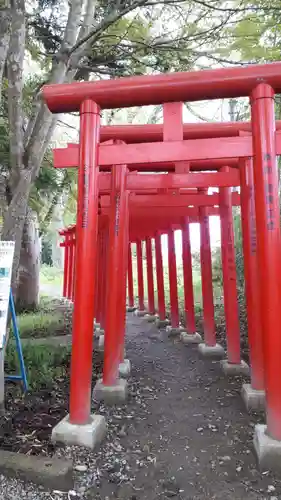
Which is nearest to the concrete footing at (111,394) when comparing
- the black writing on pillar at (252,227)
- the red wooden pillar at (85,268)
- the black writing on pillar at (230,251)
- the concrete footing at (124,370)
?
the concrete footing at (124,370)

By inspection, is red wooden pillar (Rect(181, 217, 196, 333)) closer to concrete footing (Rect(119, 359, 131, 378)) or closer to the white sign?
concrete footing (Rect(119, 359, 131, 378))

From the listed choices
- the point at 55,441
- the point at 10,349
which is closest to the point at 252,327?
the point at 55,441

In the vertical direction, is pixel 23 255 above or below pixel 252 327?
above

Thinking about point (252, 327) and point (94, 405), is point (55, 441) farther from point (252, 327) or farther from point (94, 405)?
point (252, 327)

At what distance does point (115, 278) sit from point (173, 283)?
12.4ft

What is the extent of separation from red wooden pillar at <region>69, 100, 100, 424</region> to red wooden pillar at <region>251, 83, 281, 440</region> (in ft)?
4.34

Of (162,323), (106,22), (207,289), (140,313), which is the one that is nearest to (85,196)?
(106,22)

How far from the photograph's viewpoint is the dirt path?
2826 millimetres

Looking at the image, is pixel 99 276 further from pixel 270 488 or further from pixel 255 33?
pixel 270 488

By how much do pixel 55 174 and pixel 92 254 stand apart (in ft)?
14.9

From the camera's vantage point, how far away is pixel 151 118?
1338 centimetres

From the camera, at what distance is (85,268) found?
3.41 m

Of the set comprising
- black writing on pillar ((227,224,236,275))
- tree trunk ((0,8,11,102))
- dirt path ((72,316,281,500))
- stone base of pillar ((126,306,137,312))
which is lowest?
dirt path ((72,316,281,500))

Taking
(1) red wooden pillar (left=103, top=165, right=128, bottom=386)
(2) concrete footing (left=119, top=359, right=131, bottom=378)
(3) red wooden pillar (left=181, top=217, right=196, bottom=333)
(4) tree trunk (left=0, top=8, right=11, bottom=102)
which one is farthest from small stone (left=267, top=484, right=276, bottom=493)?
(3) red wooden pillar (left=181, top=217, right=196, bottom=333)
